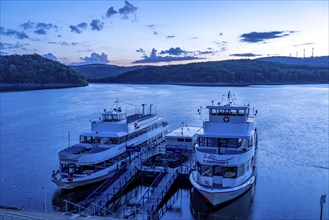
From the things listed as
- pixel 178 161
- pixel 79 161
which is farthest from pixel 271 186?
pixel 79 161

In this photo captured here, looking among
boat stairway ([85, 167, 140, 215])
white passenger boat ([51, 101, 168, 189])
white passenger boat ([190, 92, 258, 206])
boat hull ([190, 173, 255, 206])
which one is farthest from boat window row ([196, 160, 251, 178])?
white passenger boat ([51, 101, 168, 189])

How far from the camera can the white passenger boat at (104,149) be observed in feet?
94.5

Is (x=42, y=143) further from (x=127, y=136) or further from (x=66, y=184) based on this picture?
(x=66, y=184)

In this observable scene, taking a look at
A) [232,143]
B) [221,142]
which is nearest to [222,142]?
[221,142]

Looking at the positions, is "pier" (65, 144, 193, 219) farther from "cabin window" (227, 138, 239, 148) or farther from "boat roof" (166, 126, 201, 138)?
"cabin window" (227, 138, 239, 148)

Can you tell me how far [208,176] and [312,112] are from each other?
64085 mm

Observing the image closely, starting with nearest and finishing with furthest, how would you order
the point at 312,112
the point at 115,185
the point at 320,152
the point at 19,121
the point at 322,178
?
the point at 115,185 → the point at 322,178 → the point at 320,152 → the point at 19,121 → the point at 312,112

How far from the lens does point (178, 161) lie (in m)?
32.8

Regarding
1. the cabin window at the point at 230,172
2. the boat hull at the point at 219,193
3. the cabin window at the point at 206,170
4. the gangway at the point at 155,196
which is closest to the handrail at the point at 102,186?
the gangway at the point at 155,196

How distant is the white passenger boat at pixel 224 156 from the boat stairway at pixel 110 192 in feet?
17.7

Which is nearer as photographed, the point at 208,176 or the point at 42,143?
the point at 208,176

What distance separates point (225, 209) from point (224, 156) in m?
3.72

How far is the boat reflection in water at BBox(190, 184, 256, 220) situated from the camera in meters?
25.0

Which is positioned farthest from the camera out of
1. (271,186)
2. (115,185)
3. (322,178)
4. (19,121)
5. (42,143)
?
(19,121)
